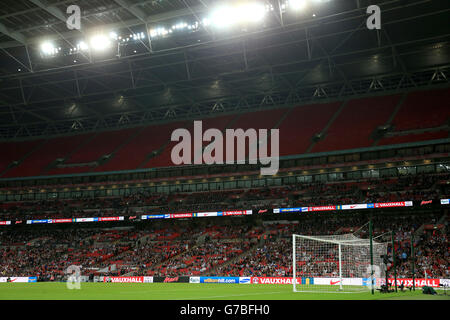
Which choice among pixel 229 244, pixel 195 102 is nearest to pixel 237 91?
pixel 195 102

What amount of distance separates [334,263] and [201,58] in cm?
2598

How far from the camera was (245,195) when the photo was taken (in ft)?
178

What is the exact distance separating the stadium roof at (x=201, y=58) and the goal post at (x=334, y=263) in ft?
64.3

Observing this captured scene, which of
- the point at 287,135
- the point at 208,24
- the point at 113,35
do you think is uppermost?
the point at 113,35

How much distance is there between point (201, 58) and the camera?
49.8 m

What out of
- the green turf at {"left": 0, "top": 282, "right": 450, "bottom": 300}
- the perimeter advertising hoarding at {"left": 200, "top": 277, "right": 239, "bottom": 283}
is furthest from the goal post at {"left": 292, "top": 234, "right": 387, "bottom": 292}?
the perimeter advertising hoarding at {"left": 200, "top": 277, "right": 239, "bottom": 283}

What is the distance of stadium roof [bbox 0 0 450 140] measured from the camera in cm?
4191

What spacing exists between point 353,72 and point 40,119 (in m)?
48.9

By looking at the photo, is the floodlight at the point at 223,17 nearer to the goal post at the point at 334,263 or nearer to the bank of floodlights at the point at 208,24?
the bank of floodlights at the point at 208,24

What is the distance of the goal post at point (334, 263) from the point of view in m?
31.7

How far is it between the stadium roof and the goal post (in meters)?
19.6

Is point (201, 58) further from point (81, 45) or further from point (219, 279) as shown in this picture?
point (219, 279)

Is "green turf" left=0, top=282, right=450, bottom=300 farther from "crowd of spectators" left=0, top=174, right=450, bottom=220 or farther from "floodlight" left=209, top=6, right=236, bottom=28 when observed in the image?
"floodlight" left=209, top=6, right=236, bottom=28

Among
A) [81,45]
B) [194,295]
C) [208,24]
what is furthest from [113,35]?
[194,295]
